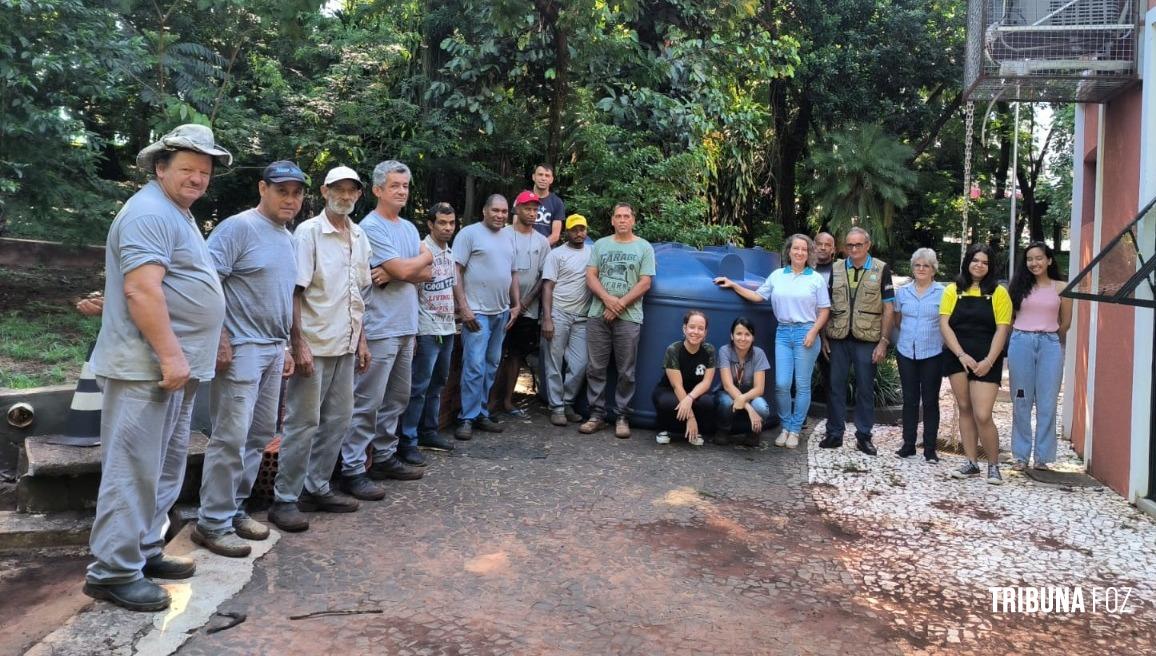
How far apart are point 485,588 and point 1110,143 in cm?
552

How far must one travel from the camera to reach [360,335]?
15.2ft

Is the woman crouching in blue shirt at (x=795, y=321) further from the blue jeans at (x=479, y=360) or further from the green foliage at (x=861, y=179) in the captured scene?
the green foliage at (x=861, y=179)

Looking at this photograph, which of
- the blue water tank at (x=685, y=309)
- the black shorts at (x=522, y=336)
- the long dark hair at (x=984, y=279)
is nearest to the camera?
the long dark hair at (x=984, y=279)

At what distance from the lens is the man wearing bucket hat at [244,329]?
3895 millimetres

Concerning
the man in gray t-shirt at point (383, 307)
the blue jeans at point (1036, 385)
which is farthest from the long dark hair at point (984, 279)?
the man in gray t-shirt at point (383, 307)

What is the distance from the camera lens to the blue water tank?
706 centimetres

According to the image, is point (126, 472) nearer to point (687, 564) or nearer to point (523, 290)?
point (687, 564)

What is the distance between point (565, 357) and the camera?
7340mm

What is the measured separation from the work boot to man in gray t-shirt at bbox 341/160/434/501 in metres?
1.65

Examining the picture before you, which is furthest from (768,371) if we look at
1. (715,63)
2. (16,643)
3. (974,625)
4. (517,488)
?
(16,643)

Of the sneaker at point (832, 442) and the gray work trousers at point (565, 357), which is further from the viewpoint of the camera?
the gray work trousers at point (565, 357)

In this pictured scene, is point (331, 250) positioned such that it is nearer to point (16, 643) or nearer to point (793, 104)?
point (16, 643)

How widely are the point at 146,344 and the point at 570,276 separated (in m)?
4.20

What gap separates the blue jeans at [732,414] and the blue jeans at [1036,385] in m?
1.77
